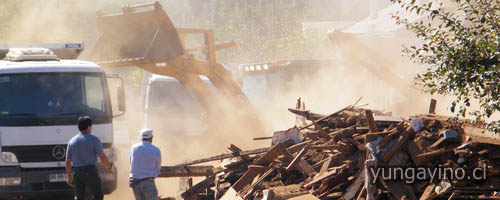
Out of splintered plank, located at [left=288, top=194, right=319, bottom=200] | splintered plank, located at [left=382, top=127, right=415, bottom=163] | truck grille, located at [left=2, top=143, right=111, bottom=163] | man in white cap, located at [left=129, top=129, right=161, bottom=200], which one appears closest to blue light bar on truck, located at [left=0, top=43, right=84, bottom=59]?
truck grille, located at [left=2, top=143, right=111, bottom=163]

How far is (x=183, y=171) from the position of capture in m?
10.7

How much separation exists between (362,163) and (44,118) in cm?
578

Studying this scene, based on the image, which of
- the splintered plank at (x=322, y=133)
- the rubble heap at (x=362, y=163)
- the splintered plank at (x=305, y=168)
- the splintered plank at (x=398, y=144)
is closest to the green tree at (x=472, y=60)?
the rubble heap at (x=362, y=163)

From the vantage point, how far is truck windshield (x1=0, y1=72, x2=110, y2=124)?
1133cm

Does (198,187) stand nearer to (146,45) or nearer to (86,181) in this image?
(86,181)

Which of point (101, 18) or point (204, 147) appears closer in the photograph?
point (101, 18)

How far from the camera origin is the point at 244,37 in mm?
74312

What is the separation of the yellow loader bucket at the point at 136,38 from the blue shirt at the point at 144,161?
5587 millimetres

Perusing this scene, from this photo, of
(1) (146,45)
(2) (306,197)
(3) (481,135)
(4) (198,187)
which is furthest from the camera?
(1) (146,45)

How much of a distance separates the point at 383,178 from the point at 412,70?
920 cm

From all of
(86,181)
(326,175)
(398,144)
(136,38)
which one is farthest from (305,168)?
(136,38)

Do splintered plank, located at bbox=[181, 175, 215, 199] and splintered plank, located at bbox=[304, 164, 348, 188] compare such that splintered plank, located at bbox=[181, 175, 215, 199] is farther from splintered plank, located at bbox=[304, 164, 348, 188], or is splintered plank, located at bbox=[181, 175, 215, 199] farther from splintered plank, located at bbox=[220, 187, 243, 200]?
splintered plank, located at bbox=[304, 164, 348, 188]

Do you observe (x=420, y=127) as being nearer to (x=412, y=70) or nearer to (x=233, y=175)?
(x=233, y=175)

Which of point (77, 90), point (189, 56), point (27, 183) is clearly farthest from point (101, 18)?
point (27, 183)
